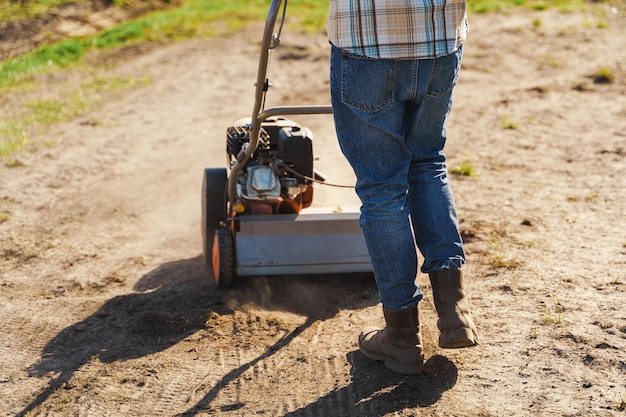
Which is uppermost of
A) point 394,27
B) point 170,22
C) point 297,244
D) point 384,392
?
point 394,27

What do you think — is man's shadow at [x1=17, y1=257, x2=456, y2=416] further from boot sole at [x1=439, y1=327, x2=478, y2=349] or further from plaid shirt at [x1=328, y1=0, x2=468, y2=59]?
plaid shirt at [x1=328, y1=0, x2=468, y2=59]

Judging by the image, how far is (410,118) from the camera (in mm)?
3084

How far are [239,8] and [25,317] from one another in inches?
341

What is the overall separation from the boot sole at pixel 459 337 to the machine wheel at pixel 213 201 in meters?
1.83

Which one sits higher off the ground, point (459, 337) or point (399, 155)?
point (399, 155)

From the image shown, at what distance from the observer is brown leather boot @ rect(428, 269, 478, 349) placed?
2.97 metres

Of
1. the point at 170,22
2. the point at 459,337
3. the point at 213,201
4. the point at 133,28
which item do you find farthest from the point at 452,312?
the point at 170,22

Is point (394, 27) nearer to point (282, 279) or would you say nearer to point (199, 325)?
point (199, 325)

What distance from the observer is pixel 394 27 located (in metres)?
2.86

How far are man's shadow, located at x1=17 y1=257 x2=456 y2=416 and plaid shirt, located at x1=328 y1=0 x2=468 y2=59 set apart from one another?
47.4 inches

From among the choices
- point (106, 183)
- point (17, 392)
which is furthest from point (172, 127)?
point (17, 392)

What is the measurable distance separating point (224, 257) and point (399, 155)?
1373 millimetres

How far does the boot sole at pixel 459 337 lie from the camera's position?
296cm

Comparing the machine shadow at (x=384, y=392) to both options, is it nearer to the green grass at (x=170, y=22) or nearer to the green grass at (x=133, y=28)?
the green grass at (x=133, y=28)
